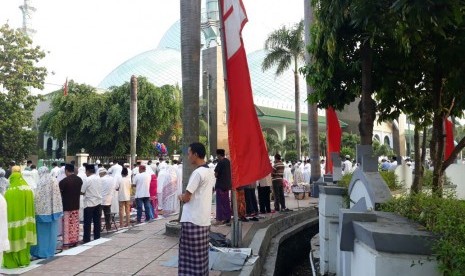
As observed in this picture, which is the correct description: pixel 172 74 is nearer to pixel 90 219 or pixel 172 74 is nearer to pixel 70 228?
pixel 90 219

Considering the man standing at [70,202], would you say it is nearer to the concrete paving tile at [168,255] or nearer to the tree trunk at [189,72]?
the tree trunk at [189,72]

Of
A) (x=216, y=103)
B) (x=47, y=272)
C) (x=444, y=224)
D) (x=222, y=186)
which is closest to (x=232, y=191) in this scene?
(x=222, y=186)

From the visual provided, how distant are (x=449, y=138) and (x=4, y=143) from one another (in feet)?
68.8

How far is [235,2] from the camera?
20.9ft

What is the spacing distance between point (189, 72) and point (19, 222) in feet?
12.7

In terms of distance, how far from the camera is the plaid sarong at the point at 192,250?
450 centimetres

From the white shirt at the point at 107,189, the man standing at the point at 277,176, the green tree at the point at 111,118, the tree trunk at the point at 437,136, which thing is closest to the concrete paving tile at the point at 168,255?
the white shirt at the point at 107,189

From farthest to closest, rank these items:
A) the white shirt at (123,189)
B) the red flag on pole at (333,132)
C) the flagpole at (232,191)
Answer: the white shirt at (123,189) < the red flag on pole at (333,132) < the flagpole at (232,191)

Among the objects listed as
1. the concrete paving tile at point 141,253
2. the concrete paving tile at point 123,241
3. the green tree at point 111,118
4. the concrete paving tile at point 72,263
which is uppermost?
the green tree at point 111,118

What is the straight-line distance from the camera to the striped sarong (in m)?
7.88

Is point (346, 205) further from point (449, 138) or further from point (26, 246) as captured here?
point (449, 138)

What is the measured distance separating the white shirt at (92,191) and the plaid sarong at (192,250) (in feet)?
14.6

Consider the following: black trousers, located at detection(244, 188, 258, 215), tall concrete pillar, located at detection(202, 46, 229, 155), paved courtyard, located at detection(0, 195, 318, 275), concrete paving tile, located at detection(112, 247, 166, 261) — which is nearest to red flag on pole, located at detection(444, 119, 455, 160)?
black trousers, located at detection(244, 188, 258, 215)

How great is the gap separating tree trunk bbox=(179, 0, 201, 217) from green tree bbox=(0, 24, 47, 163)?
16.3 meters
